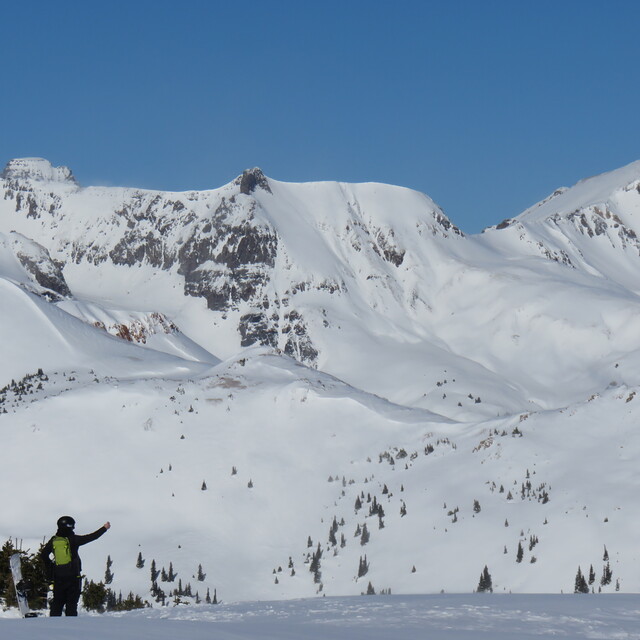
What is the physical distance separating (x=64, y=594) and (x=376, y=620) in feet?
25.7

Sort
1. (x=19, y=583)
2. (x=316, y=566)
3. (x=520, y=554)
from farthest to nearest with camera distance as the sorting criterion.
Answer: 1. (x=316, y=566)
2. (x=520, y=554)
3. (x=19, y=583)

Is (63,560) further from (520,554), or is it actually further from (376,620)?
(520,554)

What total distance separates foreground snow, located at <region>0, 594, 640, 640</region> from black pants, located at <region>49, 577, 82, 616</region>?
1.33 meters

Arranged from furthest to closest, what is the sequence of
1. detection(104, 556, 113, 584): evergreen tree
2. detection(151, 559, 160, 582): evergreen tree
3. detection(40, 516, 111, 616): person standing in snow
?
detection(151, 559, 160, 582): evergreen tree → detection(104, 556, 113, 584): evergreen tree → detection(40, 516, 111, 616): person standing in snow

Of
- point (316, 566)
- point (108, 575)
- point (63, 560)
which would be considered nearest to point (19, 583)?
point (63, 560)

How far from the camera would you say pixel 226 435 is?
413 ft

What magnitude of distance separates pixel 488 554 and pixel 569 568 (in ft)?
24.2

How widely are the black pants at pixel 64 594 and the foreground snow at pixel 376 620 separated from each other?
1.33 m

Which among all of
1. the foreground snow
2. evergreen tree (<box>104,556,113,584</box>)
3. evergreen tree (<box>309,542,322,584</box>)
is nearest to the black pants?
the foreground snow

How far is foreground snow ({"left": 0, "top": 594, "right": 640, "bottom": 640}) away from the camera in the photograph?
24398 millimetres

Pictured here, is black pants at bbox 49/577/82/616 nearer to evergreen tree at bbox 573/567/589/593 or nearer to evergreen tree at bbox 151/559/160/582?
evergreen tree at bbox 573/567/589/593

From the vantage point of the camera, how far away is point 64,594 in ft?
96.7

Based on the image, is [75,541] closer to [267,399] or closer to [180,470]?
[180,470]

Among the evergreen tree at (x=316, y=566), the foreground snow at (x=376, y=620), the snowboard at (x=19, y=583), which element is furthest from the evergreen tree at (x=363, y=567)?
the snowboard at (x=19, y=583)
